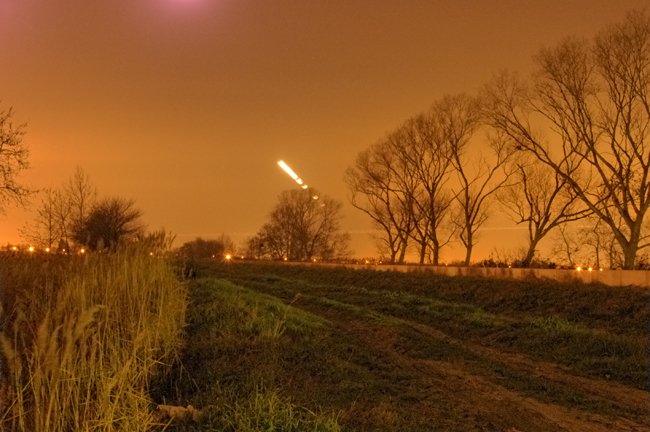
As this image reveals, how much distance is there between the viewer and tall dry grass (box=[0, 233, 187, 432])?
14.5 feet

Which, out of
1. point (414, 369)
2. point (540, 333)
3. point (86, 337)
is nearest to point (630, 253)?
point (540, 333)

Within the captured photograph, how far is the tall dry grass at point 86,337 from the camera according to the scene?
14.5 feet

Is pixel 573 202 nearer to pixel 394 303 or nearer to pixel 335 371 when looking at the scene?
pixel 394 303

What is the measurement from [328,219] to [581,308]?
70.3 metres

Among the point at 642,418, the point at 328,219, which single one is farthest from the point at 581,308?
the point at 328,219

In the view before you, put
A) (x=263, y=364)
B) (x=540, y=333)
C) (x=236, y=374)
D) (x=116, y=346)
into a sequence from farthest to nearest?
(x=540, y=333) < (x=263, y=364) < (x=236, y=374) < (x=116, y=346)

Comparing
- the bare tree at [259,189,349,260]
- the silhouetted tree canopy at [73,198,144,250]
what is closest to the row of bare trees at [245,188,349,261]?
the bare tree at [259,189,349,260]

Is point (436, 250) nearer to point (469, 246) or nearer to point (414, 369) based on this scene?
point (469, 246)

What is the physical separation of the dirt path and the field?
0.9 inches

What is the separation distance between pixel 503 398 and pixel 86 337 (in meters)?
4.89

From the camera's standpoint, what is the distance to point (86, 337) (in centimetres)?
481

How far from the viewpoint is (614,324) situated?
14.0 m

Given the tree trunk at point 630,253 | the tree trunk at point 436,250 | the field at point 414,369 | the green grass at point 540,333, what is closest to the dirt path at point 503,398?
the field at point 414,369

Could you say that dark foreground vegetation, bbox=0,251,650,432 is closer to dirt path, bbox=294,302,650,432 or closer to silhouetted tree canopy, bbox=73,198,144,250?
dirt path, bbox=294,302,650,432
